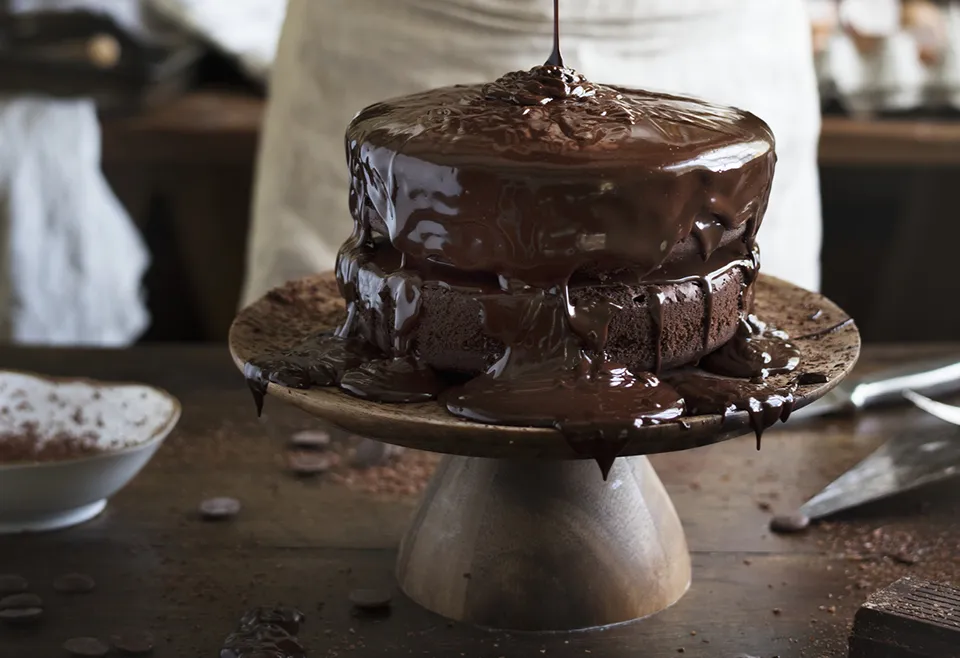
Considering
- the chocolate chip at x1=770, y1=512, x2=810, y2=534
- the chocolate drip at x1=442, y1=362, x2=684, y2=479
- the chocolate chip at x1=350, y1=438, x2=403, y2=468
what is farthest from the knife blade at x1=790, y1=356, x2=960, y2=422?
the chocolate drip at x1=442, y1=362, x2=684, y2=479

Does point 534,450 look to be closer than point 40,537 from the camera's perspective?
Yes

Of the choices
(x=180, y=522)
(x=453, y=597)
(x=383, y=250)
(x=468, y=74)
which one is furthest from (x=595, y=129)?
(x=468, y=74)

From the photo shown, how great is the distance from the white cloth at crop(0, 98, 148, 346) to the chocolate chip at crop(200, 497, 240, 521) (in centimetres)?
164

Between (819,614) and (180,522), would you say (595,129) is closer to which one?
(819,614)

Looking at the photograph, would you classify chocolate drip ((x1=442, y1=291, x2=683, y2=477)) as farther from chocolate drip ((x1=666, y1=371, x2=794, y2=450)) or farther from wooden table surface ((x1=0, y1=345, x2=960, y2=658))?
wooden table surface ((x1=0, y1=345, x2=960, y2=658))

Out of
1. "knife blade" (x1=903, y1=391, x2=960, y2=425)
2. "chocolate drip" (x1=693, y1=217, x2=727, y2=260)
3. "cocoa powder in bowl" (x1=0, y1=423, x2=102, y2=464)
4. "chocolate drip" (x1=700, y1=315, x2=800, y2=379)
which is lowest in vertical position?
"knife blade" (x1=903, y1=391, x2=960, y2=425)

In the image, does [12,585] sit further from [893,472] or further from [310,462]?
[893,472]

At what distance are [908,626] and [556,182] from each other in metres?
0.45

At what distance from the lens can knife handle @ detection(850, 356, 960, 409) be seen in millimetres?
1592

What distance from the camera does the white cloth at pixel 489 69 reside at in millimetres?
1882

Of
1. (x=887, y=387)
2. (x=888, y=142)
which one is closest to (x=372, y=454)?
A: (x=887, y=387)

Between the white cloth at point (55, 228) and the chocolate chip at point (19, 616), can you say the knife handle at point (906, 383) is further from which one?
the white cloth at point (55, 228)

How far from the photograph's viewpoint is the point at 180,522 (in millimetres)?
1309

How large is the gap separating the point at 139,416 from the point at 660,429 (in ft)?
2.24
